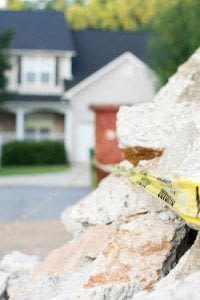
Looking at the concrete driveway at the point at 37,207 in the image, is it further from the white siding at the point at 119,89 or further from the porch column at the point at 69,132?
the white siding at the point at 119,89

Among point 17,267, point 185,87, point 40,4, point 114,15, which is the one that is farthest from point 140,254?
point 40,4

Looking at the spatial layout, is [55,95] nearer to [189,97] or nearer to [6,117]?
[6,117]

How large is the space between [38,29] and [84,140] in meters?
7.78

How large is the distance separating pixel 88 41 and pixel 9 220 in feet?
106

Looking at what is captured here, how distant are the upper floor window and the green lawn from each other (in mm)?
7184

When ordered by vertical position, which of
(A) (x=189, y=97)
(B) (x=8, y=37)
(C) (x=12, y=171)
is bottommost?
(C) (x=12, y=171)

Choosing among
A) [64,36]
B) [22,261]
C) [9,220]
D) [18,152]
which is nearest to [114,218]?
[22,261]

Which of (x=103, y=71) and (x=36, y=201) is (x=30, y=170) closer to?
(x=103, y=71)

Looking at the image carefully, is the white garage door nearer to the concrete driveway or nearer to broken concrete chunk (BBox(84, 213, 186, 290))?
the concrete driveway

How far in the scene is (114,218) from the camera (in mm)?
9445

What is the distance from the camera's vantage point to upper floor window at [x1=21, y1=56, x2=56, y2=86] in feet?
151

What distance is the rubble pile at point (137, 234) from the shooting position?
6805mm

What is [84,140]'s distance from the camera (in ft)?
146

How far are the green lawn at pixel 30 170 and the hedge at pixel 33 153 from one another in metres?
1.08
